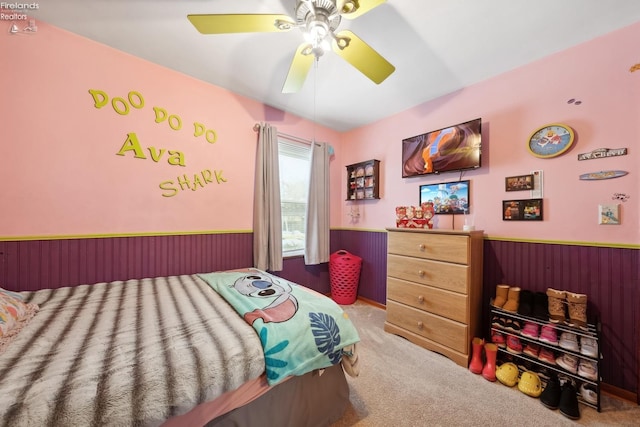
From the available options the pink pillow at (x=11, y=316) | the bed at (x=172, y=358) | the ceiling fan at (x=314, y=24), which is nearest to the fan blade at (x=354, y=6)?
the ceiling fan at (x=314, y=24)

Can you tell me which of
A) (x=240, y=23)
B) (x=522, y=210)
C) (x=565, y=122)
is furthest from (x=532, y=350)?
(x=240, y=23)

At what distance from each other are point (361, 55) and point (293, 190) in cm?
191

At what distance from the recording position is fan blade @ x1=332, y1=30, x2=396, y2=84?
4.50ft

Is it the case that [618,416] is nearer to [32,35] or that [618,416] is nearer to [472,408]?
[472,408]

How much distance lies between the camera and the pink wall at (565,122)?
61.6 inches

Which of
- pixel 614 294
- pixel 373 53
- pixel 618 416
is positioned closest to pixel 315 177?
pixel 373 53

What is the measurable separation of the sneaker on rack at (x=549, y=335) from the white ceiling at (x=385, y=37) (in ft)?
7.00

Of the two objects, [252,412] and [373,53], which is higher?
[373,53]

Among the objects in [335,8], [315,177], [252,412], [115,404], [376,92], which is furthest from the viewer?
[315,177]

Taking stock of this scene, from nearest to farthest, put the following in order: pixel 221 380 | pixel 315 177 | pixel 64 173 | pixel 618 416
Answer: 1. pixel 221 380
2. pixel 618 416
3. pixel 64 173
4. pixel 315 177

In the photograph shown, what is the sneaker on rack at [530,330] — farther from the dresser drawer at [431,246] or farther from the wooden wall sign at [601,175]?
the wooden wall sign at [601,175]

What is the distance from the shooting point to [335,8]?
4.14 ft

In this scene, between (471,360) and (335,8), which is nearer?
(335,8)

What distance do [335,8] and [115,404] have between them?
6.48ft
